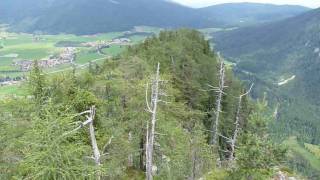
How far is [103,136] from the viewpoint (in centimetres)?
3331

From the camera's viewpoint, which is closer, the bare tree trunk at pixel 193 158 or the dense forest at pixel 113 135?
the dense forest at pixel 113 135

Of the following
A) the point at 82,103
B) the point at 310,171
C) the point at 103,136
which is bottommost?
the point at 310,171

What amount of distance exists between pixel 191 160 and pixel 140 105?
6220 mm

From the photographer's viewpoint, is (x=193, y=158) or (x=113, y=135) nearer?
(x=113, y=135)

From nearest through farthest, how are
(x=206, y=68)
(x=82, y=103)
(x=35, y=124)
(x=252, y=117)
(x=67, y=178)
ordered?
1. (x=67, y=178)
2. (x=35, y=124)
3. (x=82, y=103)
4. (x=252, y=117)
5. (x=206, y=68)

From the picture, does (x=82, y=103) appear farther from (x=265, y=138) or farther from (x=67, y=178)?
(x=265, y=138)

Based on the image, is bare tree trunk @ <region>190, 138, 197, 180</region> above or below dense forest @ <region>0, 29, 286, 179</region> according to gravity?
below

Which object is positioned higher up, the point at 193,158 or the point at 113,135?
the point at 113,135

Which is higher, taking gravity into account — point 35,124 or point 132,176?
point 35,124

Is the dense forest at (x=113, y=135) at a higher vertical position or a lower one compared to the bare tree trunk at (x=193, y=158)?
higher

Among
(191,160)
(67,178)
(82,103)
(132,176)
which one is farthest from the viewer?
(132,176)

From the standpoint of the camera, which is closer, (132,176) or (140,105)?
(140,105)

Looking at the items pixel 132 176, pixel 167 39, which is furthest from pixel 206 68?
pixel 132 176

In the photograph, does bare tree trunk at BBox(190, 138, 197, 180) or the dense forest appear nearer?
the dense forest
